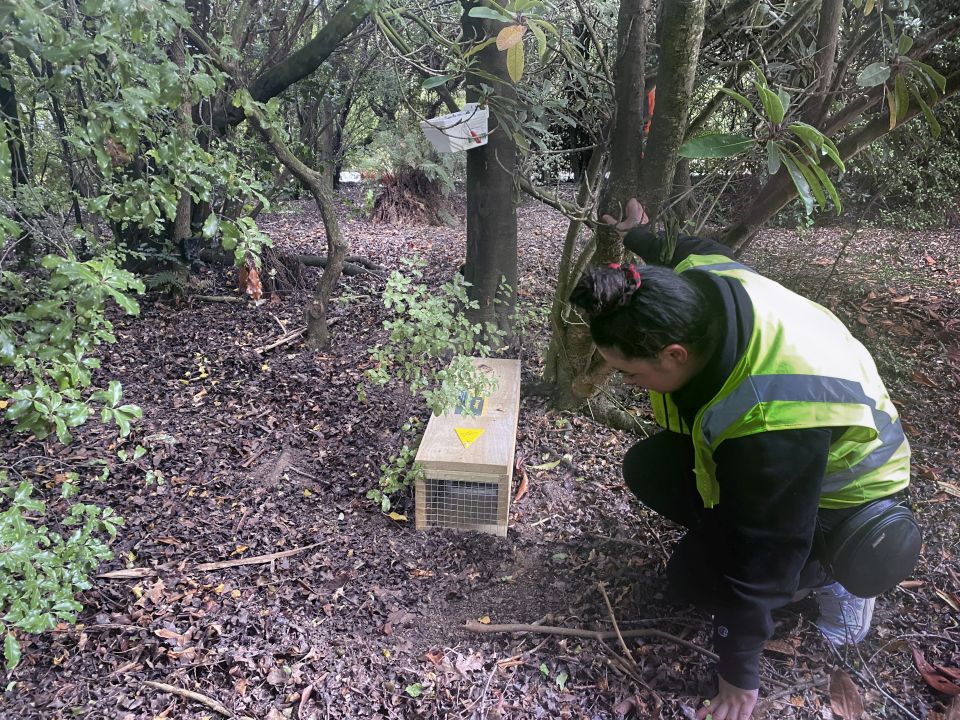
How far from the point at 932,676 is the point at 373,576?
1.81 metres

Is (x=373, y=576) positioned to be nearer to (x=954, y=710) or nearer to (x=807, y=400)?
(x=807, y=400)

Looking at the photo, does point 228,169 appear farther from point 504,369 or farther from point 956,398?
point 956,398

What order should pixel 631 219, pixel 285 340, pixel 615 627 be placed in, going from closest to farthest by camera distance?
1. pixel 615 627
2. pixel 631 219
3. pixel 285 340

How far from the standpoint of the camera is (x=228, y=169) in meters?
2.28

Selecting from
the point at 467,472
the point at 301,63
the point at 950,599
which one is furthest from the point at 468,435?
the point at 301,63

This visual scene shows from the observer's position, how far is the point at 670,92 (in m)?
1.86

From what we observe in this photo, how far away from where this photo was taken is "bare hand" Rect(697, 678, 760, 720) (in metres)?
1.65

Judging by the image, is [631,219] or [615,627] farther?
[631,219]

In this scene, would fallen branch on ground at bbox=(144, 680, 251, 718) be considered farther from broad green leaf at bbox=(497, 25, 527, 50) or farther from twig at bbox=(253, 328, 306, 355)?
twig at bbox=(253, 328, 306, 355)

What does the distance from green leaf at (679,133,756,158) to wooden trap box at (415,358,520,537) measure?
50.1 inches

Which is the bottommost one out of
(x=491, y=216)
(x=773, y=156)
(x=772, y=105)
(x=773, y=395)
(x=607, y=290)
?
(x=773, y=395)

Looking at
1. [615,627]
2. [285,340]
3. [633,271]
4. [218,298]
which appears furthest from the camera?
[218,298]

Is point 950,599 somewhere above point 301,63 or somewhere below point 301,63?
below

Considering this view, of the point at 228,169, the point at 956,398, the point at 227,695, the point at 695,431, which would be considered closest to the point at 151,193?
the point at 228,169
